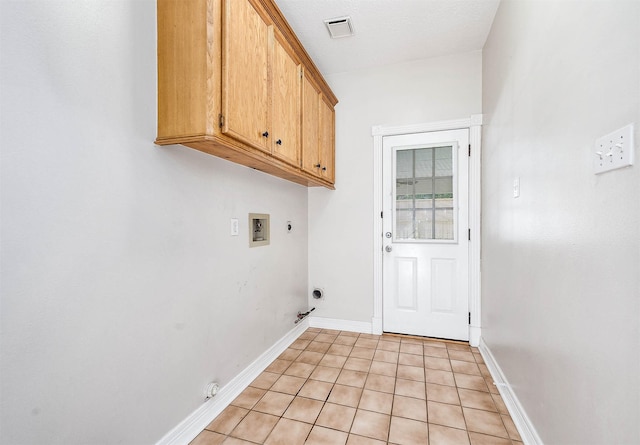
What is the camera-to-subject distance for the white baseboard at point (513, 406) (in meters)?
1.45

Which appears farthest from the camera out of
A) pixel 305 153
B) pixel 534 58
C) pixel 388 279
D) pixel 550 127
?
pixel 388 279

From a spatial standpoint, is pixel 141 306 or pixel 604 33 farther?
pixel 141 306

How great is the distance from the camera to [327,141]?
2902mm

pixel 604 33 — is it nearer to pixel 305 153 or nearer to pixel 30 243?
pixel 305 153

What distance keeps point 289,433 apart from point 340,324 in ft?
5.19

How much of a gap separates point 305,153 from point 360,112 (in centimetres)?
108

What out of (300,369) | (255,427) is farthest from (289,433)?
(300,369)

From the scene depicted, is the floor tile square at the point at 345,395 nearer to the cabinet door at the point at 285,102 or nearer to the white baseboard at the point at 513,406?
the white baseboard at the point at 513,406

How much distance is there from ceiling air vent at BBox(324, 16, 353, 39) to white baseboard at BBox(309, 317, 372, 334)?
2653 mm

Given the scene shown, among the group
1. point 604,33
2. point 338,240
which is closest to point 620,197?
point 604,33

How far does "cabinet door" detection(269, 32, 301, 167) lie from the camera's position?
187 centimetres

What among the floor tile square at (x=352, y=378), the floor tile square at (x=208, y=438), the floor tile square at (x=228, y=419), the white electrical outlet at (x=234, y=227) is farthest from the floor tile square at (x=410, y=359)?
the white electrical outlet at (x=234, y=227)

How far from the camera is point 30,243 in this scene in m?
0.93

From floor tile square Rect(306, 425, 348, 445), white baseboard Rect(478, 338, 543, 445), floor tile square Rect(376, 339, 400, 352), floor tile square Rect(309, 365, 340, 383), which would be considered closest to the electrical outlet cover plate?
white baseboard Rect(478, 338, 543, 445)
